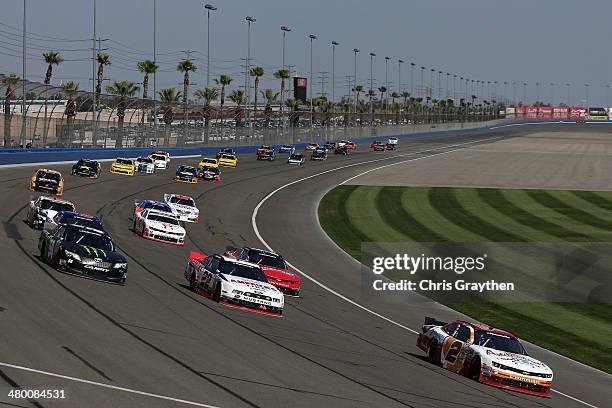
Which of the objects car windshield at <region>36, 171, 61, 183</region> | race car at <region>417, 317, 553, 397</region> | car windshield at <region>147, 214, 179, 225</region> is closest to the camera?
race car at <region>417, 317, 553, 397</region>

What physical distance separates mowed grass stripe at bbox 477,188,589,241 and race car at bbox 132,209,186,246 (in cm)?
1971

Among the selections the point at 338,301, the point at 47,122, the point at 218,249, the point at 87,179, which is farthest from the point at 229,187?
the point at 338,301

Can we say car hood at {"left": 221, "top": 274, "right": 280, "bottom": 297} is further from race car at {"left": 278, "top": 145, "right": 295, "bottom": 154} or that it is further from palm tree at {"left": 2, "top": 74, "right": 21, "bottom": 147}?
race car at {"left": 278, "top": 145, "right": 295, "bottom": 154}

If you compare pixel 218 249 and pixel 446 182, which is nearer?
pixel 218 249

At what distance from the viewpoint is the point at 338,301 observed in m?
33.8

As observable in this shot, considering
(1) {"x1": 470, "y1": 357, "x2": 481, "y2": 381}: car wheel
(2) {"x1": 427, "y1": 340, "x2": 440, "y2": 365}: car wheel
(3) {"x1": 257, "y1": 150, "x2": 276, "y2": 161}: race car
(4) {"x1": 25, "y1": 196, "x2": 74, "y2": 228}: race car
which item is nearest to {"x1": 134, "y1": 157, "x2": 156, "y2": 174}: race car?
(3) {"x1": 257, "y1": 150, "x2": 276, "y2": 161}: race car

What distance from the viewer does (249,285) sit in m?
27.7

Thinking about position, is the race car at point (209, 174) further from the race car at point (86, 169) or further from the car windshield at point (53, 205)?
the car windshield at point (53, 205)

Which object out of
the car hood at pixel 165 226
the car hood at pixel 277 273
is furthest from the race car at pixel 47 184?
the car hood at pixel 277 273

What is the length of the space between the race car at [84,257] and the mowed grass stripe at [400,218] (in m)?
25.8

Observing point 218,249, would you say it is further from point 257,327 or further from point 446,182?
point 446,182

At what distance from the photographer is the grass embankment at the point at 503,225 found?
33062 millimetres

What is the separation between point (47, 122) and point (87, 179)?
13179mm

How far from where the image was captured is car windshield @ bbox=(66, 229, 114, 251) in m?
28.7
